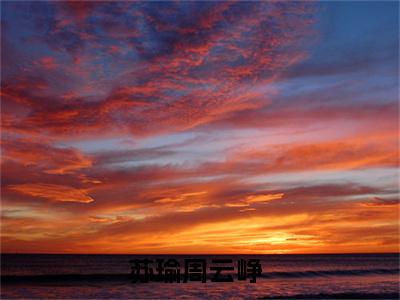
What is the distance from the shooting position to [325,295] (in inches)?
1297

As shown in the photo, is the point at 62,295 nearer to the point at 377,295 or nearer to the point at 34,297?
the point at 34,297

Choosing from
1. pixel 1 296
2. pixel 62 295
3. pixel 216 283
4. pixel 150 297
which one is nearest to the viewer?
pixel 150 297

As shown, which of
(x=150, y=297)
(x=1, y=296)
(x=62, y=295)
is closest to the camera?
(x=150, y=297)

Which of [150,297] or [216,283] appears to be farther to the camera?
[216,283]

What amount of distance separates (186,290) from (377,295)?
12866 mm

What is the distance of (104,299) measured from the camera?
3189 centimetres

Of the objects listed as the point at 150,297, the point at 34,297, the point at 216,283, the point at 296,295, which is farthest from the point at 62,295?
the point at 296,295

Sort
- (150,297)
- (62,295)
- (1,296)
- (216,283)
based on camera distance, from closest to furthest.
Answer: (150,297), (1,296), (62,295), (216,283)

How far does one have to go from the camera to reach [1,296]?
32781 mm

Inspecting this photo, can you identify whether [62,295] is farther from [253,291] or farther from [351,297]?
[351,297]

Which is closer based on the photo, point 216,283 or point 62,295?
point 62,295

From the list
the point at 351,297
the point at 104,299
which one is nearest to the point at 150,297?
the point at 104,299

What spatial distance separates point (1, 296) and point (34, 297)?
2.30 m

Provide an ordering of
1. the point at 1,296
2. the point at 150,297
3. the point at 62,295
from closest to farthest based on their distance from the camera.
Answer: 1. the point at 150,297
2. the point at 1,296
3. the point at 62,295
